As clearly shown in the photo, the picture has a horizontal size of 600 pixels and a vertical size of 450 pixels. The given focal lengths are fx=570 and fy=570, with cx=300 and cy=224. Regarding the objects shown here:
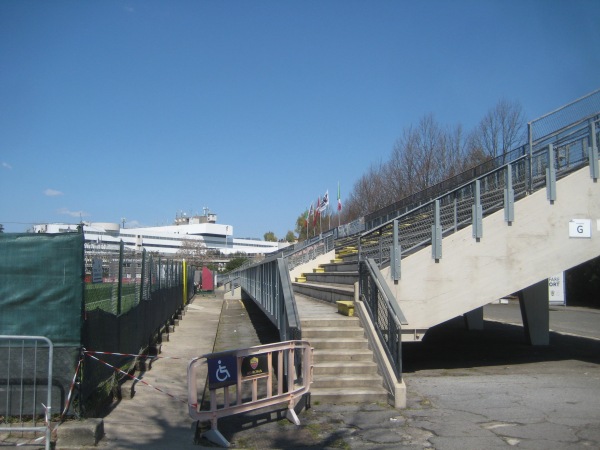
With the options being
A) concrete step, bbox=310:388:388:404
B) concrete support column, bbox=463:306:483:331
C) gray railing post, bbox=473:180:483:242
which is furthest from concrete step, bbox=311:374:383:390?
concrete support column, bbox=463:306:483:331

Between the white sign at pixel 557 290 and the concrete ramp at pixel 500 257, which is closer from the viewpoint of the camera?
the concrete ramp at pixel 500 257

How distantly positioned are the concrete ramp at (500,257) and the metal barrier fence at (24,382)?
684 centimetres

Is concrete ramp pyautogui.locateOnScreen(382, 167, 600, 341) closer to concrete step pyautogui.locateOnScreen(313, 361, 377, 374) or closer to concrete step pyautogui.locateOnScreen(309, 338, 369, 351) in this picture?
concrete step pyautogui.locateOnScreen(309, 338, 369, 351)

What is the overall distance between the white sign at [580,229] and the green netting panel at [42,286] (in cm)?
998

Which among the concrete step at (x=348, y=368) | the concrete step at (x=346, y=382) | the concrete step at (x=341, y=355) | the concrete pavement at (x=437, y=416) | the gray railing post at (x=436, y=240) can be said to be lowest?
the concrete pavement at (x=437, y=416)

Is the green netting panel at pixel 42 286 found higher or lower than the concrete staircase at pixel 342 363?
higher

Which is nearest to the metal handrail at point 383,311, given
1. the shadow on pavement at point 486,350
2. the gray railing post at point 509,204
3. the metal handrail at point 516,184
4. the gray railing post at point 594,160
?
the metal handrail at point 516,184

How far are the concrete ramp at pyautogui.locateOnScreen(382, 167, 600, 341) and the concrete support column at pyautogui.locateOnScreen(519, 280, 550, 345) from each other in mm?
3871

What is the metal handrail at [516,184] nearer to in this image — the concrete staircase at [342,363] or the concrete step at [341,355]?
the concrete staircase at [342,363]

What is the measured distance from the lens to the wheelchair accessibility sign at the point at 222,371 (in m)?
6.66

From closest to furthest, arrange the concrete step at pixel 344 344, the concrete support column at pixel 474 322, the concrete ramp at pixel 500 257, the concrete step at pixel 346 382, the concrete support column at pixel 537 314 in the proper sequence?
the concrete step at pixel 346 382 < the concrete step at pixel 344 344 < the concrete ramp at pixel 500 257 < the concrete support column at pixel 537 314 < the concrete support column at pixel 474 322

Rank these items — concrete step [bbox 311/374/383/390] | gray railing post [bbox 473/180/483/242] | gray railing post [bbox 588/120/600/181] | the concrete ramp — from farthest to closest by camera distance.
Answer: gray railing post [bbox 588/120/600/181]
gray railing post [bbox 473/180/483/242]
the concrete ramp
concrete step [bbox 311/374/383/390]

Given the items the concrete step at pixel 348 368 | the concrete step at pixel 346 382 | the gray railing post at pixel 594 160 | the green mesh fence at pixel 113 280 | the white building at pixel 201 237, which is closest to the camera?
the green mesh fence at pixel 113 280

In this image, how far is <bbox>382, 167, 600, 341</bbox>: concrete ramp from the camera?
11.6 m
